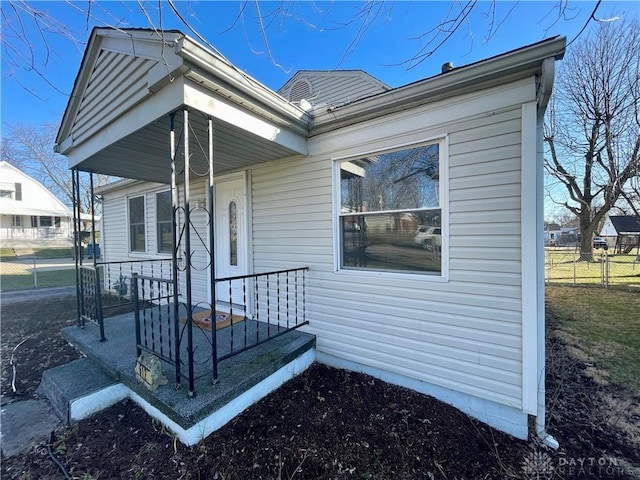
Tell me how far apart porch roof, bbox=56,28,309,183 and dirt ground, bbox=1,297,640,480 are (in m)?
2.53

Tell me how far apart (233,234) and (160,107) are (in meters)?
2.50

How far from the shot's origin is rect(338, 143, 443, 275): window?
2.83 metres

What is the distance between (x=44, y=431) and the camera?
8.06 feet

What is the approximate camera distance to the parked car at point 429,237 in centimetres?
279

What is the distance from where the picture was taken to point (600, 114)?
28.3 ft

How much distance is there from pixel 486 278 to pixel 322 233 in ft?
5.99

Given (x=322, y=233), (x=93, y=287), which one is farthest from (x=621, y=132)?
(x=93, y=287)

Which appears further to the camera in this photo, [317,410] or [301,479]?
[317,410]

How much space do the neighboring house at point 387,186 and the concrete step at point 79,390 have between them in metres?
1.59

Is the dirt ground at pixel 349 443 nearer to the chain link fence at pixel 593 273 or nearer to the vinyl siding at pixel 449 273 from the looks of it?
the vinyl siding at pixel 449 273

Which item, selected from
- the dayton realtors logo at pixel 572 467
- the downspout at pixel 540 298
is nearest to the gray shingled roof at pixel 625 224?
the downspout at pixel 540 298

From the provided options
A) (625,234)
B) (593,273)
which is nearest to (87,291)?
(593,273)

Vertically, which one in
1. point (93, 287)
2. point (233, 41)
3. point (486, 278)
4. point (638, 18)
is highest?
point (638, 18)

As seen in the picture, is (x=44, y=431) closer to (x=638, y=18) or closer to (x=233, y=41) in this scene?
(x=233, y=41)
